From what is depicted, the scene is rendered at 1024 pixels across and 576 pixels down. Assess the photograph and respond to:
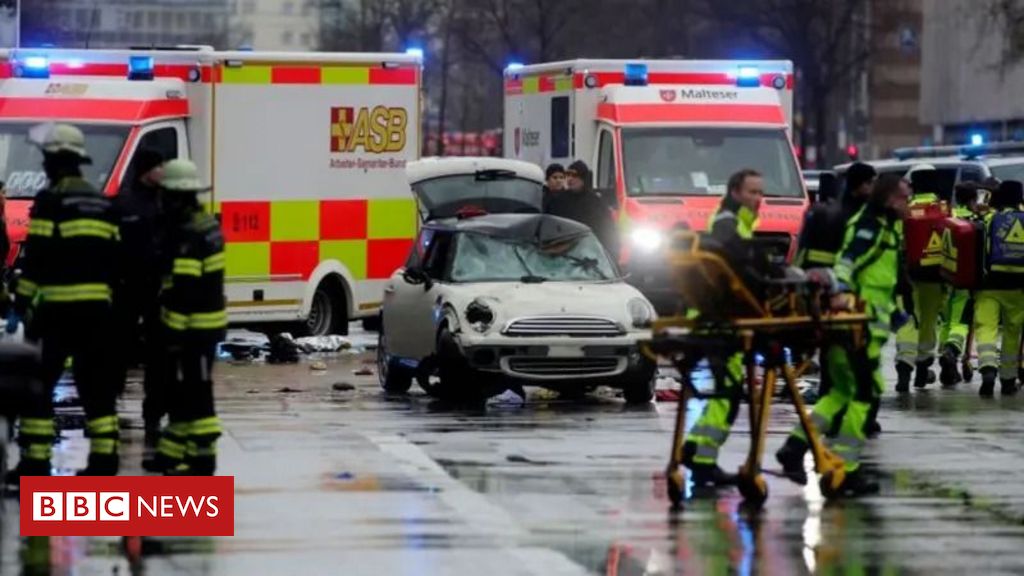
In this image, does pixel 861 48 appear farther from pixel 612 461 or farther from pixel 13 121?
pixel 612 461

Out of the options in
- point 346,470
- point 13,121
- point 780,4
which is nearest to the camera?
point 346,470

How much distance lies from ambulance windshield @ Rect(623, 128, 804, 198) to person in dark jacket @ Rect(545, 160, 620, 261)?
3.37 meters

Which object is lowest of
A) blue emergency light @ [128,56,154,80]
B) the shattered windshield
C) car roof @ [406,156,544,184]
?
the shattered windshield

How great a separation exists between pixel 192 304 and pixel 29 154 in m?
11.4

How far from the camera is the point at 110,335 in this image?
12945 mm

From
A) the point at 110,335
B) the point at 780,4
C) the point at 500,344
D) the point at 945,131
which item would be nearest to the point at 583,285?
the point at 500,344

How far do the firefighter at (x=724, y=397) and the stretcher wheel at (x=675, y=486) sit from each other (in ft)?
1.24

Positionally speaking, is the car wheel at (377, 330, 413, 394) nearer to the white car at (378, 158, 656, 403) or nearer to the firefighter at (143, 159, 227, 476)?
the white car at (378, 158, 656, 403)

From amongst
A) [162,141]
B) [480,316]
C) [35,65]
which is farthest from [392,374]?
[35,65]

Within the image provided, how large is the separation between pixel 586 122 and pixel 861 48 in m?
43.5

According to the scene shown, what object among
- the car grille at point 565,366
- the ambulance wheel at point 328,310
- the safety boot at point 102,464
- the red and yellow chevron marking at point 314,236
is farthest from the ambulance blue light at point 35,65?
the safety boot at point 102,464

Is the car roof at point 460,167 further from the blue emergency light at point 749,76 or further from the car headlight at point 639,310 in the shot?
the car headlight at point 639,310

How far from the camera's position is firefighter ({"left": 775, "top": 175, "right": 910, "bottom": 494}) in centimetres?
1341

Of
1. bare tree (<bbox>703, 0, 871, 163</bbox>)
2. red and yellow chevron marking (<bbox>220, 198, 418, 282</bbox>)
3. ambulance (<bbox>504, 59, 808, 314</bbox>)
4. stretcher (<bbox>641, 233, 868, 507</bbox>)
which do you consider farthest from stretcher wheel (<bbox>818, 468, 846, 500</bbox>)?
bare tree (<bbox>703, 0, 871, 163</bbox>)
